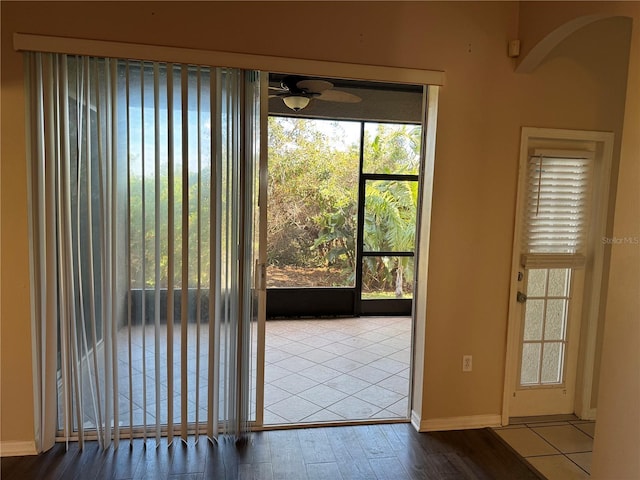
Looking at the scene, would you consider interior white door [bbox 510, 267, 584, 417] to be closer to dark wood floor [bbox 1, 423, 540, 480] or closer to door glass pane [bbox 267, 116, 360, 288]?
dark wood floor [bbox 1, 423, 540, 480]

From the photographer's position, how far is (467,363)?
2881 millimetres

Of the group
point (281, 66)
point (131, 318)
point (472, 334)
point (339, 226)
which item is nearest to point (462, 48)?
point (281, 66)

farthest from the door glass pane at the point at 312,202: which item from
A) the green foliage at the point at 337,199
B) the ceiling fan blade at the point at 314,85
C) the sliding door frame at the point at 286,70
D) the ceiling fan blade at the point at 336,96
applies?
the sliding door frame at the point at 286,70

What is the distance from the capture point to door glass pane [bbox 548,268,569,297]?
10.0ft

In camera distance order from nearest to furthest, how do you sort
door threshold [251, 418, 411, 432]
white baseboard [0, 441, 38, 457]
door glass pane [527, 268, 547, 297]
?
white baseboard [0, 441, 38, 457] < door threshold [251, 418, 411, 432] < door glass pane [527, 268, 547, 297]

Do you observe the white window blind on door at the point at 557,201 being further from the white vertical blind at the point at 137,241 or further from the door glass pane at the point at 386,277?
the door glass pane at the point at 386,277

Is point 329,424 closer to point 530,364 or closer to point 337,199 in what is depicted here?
point 530,364

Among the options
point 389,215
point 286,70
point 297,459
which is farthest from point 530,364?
point 389,215

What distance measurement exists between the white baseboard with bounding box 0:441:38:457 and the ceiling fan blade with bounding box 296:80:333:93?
9.56ft

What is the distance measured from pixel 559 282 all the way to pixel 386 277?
2882mm

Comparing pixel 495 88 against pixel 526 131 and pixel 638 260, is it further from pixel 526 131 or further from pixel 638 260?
pixel 638 260

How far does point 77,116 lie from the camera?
92.8 inches

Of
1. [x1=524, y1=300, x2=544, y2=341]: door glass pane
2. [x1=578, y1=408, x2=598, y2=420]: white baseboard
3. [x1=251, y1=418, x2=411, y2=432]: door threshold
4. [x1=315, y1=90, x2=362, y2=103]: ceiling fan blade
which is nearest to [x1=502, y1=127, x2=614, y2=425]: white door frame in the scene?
[x1=578, y1=408, x2=598, y2=420]: white baseboard

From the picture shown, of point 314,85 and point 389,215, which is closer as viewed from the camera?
point 314,85
